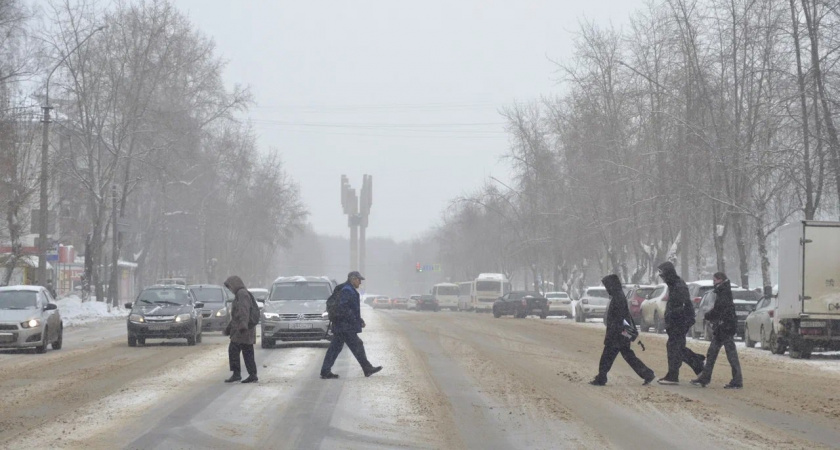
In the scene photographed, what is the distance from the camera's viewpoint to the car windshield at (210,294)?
38125 millimetres

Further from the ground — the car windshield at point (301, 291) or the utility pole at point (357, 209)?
the utility pole at point (357, 209)

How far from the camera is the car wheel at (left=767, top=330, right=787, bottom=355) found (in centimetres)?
2758

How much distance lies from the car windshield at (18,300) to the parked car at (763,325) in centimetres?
1659

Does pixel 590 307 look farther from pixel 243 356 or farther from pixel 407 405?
pixel 407 405

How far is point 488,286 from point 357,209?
75909 mm

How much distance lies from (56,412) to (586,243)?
5887 centimetres

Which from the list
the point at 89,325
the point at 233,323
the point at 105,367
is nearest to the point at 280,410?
the point at 233,323

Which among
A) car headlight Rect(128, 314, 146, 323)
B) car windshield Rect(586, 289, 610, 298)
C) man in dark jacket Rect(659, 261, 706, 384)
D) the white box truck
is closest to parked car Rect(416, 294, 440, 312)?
car windshield Rect(586, 289, 610, 298)

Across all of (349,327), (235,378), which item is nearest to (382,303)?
(349,327)

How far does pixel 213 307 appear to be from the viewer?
37.5 m

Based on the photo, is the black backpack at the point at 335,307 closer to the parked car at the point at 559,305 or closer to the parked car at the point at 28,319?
the parked car at the point at 28,319

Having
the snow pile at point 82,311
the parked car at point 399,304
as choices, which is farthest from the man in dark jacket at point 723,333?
the parked car at point 399,304

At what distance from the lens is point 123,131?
5912 centimetres

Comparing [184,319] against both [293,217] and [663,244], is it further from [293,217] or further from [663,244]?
[293,217]
